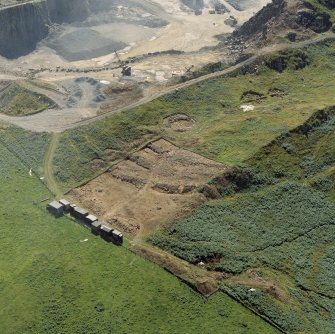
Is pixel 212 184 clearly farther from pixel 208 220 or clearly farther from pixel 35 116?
pixel 35 116

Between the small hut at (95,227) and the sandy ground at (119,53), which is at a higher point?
the small hut at (95,227)

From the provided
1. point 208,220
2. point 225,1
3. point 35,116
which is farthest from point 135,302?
point 225,1

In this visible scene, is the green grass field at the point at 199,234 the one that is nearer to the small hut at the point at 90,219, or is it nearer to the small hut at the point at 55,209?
the small hut at the point at 55,209

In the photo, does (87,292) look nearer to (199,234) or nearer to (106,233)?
(106,233)

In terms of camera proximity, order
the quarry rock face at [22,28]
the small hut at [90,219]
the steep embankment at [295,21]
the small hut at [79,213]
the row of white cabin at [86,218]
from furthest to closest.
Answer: the quarry rock face at [22,28] < the steep embankment at [295,21] < the small hut at [79,213] < the small hut at [90,219] < the row of white cabin at [86,218]

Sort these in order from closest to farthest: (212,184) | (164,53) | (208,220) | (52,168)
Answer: (208,220), (212,184), (52,168), (164,53)

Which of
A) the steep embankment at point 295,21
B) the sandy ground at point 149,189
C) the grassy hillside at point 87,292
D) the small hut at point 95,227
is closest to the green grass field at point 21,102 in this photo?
the sandy ground at point 149,189

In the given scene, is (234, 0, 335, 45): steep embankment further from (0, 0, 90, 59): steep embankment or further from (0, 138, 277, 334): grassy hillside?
(0, 138, 277, 334): grassy hillside
